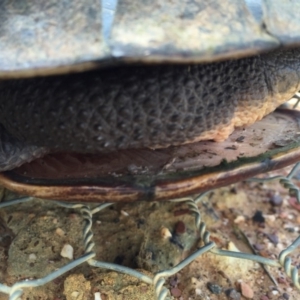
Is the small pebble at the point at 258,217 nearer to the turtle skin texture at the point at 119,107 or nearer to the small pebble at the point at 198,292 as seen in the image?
the small pebble at the point at 198,292

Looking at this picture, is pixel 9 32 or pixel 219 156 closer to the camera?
pixel 9 32

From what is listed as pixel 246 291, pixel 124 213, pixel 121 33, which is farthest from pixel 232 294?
pixel 121 33

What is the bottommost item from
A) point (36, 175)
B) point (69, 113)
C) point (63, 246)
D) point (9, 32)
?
point (63, 246)

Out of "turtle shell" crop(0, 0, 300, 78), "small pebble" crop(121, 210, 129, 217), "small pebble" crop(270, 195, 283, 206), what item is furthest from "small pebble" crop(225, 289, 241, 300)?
"turtle shell" crop(0, 0, 300, 78)

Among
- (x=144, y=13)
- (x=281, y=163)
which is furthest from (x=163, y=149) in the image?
(x=144, y=13)

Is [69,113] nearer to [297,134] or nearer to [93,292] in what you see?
[93,292]

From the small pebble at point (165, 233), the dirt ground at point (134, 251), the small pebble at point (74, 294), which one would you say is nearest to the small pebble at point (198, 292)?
the dirt ground at point (134, 251)
